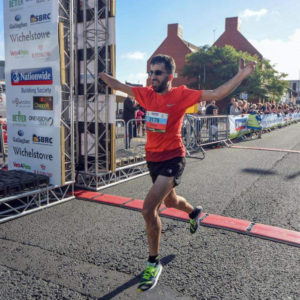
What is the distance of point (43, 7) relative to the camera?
5125 mm

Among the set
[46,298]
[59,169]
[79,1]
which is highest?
[79,1]

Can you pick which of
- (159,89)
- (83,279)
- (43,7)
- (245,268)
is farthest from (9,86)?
(245,268)

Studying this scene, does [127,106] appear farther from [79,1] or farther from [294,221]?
[294,221]

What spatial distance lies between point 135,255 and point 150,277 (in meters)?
0.63

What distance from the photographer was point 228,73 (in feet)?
131

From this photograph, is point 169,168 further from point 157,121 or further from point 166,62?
point 166,62

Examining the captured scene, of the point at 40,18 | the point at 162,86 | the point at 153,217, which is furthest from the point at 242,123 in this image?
the point at 153,217

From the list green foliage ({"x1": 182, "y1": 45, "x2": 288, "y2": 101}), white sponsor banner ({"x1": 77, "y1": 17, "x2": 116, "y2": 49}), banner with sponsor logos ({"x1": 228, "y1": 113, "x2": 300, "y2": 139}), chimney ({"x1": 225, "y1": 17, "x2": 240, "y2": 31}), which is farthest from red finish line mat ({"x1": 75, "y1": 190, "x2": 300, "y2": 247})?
chimney ({"x1": 225, "y1": 17, "x2": 240, "y2": 31})

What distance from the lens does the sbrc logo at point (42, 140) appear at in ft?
17.8

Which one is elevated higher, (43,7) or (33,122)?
(43,7)

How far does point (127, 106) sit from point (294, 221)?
7851 mm

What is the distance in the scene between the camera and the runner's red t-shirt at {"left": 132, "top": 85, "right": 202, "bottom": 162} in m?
3.34

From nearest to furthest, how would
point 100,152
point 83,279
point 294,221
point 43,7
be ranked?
point 83,279
point 294,221
point 43,7
point 100,152

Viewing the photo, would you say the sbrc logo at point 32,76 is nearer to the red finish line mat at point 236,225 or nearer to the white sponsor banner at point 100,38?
the white sponsor banner at point 100,38
